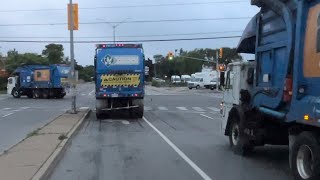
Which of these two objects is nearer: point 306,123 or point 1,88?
point 306,123

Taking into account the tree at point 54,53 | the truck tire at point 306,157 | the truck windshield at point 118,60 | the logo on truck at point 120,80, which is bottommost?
the truck tire at point 306,157

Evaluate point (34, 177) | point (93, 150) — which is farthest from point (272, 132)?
point (34, 177)

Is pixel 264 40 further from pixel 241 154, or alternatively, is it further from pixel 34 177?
pixel 34 177

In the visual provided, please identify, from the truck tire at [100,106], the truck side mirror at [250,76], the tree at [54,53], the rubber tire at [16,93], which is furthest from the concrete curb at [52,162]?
the tree at [54,53]

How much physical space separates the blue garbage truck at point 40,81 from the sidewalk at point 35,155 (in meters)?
39.5

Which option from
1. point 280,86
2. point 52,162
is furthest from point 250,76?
point 52,162

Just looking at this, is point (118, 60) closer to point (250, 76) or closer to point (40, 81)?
point (250, 76)

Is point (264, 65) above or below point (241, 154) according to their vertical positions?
above

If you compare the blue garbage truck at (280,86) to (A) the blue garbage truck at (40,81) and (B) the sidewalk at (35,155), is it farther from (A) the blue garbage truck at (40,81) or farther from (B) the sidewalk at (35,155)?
(A) the blue garbage truck at (40,81)

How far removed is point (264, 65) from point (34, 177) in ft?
18.6

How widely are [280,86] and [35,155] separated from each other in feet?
18.7

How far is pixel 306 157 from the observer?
9.65 meters

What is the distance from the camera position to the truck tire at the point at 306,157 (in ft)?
29.7

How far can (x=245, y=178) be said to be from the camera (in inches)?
413
